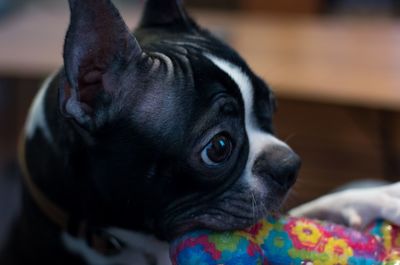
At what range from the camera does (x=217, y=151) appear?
0.95 metres

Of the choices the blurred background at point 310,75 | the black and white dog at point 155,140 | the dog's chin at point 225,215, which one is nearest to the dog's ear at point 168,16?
the black and white dog at point 155,140

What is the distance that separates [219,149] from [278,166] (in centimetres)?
10

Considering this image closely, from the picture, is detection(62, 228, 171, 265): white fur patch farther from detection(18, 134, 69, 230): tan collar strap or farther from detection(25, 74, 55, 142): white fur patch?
detection(25, 74, 55, 142): white fur patch

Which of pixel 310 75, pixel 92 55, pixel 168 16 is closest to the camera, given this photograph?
pixel 92 55

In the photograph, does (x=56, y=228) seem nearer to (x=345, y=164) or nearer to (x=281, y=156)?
(x=281, y=156)

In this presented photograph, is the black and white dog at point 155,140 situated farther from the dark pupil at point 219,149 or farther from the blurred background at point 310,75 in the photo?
the blurred background at point 310,75

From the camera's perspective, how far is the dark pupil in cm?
94

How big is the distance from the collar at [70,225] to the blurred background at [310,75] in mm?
1004

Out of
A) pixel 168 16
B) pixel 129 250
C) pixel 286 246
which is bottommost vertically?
pixel 129 250

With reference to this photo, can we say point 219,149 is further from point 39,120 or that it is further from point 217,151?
point 39,120

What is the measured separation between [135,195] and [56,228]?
23 cm

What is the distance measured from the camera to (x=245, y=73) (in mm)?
1021

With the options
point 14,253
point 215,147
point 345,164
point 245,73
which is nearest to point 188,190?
point 215,147

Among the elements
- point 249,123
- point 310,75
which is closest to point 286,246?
point 249,123
